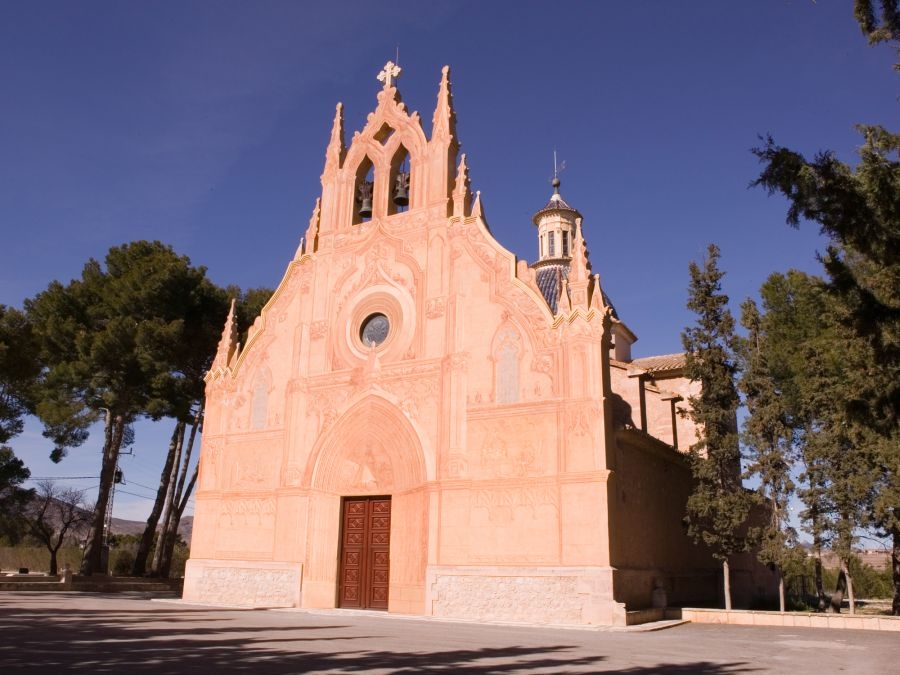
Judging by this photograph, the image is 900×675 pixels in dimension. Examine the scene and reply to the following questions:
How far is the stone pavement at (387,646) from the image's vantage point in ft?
28.9

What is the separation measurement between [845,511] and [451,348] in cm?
1163

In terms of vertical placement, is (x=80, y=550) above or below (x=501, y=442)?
below

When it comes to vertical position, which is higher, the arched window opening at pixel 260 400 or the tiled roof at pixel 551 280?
the tiled roof at pixel 551 280

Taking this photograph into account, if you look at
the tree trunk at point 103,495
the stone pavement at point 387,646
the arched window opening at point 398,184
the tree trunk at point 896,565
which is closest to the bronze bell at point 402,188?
the arched window opening at point 398,184

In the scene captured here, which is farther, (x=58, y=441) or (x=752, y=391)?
(x=58, y=441)

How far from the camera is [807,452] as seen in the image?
819 inches

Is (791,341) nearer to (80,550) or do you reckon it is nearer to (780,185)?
(780,185)

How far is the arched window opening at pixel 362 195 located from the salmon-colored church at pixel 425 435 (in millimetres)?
76

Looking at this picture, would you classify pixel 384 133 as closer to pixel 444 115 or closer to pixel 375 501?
pixel 444 115

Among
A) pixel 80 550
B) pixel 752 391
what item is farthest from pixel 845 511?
pixel 80 550

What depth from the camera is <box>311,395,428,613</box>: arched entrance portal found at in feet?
63.7

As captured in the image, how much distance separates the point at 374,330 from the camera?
72.2 feet

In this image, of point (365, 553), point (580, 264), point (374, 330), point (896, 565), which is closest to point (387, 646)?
point (365, 553)

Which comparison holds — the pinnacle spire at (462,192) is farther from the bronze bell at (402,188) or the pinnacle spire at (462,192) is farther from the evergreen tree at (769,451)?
the evergreen tree at (769,451)
